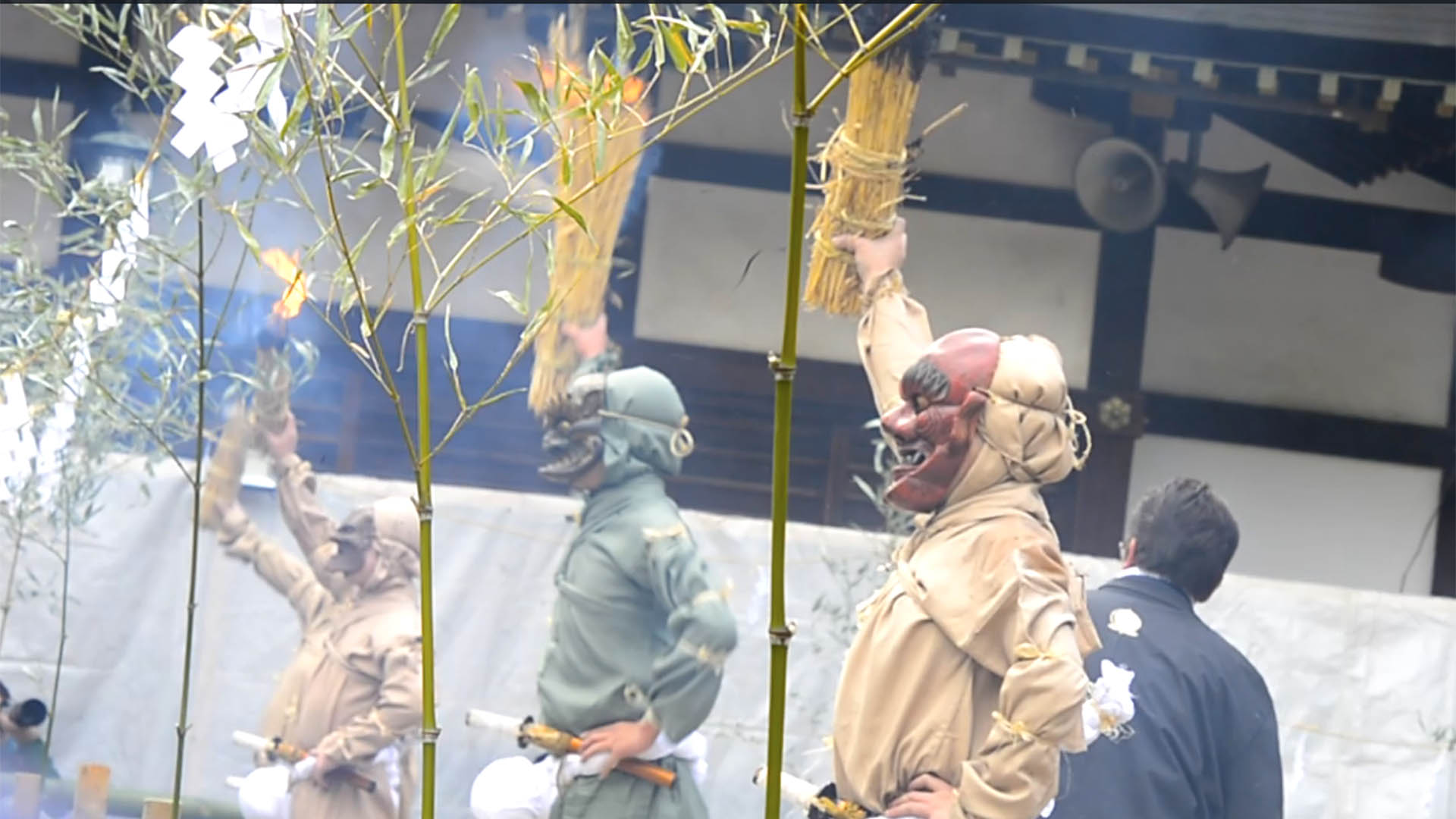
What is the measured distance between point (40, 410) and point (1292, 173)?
15.3 feet

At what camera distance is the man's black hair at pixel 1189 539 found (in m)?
4.14

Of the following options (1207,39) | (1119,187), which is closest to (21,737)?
(1119,187)

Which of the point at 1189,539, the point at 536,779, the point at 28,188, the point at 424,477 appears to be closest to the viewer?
the point at 424,477

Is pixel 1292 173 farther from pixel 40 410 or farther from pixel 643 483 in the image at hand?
pixel 40 410

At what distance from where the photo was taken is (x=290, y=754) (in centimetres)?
509

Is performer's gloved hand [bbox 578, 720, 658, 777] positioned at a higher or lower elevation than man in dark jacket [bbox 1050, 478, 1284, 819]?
lower

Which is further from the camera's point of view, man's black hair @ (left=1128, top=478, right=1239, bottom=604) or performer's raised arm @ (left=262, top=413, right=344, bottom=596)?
performer's raised arm @ (left=262, top=413, right=344, bottom=596)

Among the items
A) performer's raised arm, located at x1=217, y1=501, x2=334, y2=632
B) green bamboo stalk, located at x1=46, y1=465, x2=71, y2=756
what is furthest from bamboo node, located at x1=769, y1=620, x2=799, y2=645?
performer's raised arm, located at x1=217, y1=501, x2=334, y2=632

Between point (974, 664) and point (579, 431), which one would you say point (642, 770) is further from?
point (974, 664)

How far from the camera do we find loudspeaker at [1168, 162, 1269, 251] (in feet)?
22.0

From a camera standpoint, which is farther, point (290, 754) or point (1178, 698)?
point (290, 754)

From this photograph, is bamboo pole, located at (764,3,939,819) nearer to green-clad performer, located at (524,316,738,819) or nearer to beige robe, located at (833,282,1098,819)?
beige robe, located at (833,282,1098,819)

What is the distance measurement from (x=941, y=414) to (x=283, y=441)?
9.00 ft

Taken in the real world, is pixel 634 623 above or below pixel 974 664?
below
